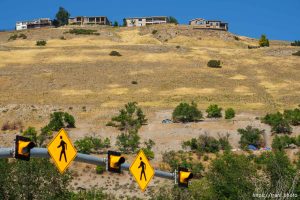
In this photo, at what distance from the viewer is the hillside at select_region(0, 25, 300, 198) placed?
60013mm

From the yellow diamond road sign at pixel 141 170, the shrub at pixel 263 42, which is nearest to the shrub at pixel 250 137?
the yellow diamond road sign at pixel 141 170

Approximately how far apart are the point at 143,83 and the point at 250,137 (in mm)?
31361

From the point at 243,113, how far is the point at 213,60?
32.4m

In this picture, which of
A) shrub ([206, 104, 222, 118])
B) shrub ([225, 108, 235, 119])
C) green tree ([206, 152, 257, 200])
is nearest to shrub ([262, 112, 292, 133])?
shrub ([225, 108, 235, 119])

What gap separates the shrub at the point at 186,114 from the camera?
6141cm

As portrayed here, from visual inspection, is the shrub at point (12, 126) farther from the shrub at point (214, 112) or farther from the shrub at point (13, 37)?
the shrub at point (13, 37)

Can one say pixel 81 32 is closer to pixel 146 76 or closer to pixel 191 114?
pixel 146 76

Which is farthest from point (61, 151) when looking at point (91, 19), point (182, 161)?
point (91, 19)

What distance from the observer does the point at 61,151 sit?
11289 mm

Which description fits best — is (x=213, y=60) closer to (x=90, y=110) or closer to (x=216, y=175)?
(x=90, y=110)

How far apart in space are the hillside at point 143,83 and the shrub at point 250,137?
1.12 m

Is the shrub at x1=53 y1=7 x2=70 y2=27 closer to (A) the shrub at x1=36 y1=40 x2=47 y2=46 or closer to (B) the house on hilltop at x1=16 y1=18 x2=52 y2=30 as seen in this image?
(B) the house on hilltop at x1=16 y1=18 x2=52 y2=30

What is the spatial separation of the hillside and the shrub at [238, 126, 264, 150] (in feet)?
3.69

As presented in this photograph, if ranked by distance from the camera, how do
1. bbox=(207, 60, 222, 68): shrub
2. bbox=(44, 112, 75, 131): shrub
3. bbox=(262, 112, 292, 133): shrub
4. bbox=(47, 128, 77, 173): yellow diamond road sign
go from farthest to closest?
1. bbox=(207, 60, 222, 68): shrub
2. bbox=(44, 112, 75, 131): shrub
3. bbox=(262, 112, 292, 133): shrub
4. bbox=(47, 128, 77, 173): yellow diamond road sign
